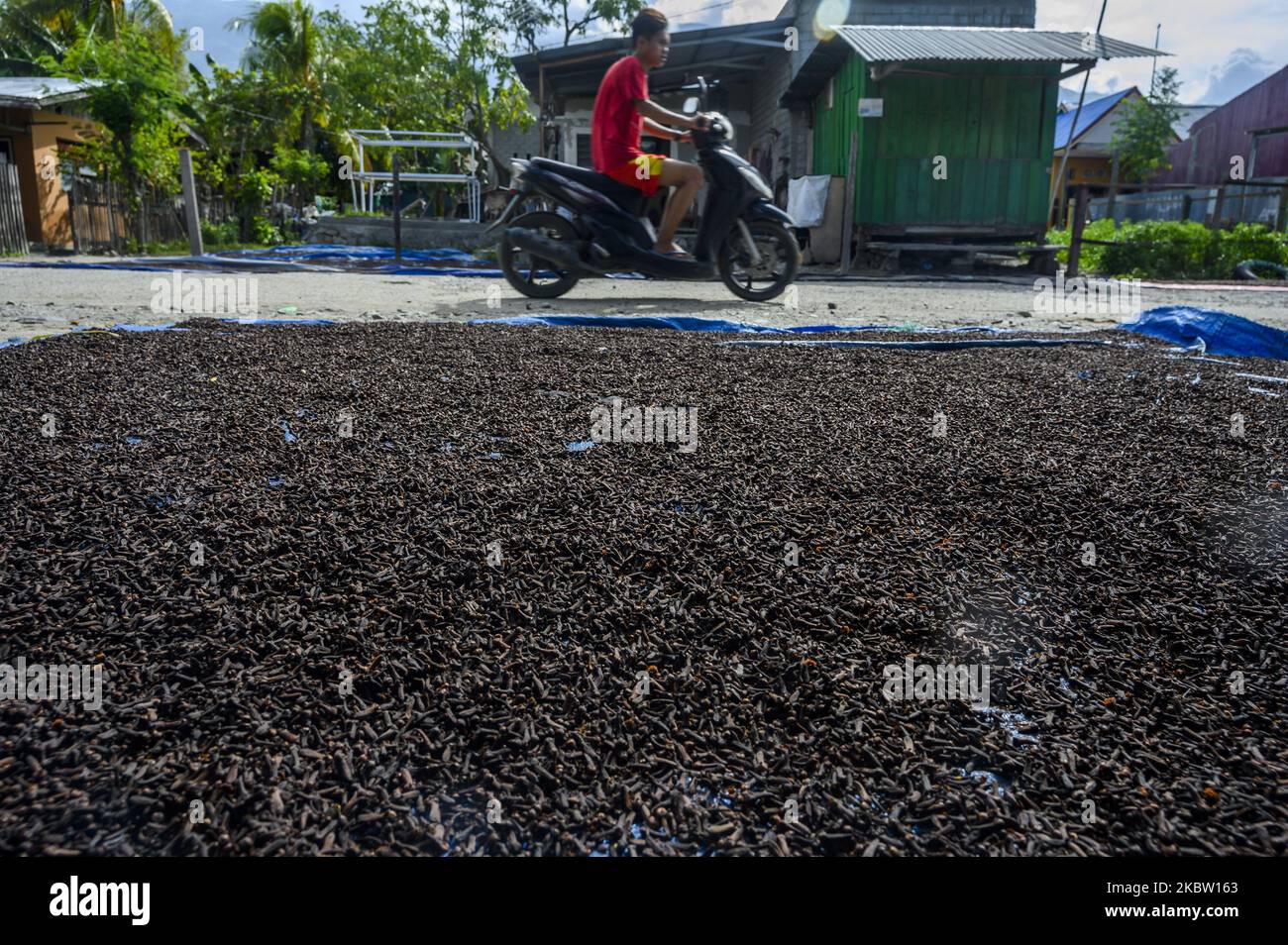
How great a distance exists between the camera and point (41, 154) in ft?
49.1

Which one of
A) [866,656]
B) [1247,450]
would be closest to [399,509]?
[866,656]

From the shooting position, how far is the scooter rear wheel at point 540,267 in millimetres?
6336

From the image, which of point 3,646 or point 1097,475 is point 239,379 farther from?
point 1097,475

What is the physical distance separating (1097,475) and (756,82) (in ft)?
51.9

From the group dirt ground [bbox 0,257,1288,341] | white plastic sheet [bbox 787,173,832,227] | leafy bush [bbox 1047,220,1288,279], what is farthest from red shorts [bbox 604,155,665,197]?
leafy bush [bbox 1047,220,1288,279]

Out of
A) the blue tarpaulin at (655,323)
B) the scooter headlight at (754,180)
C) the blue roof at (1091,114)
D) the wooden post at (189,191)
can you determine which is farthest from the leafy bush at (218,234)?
the blue roof at (1091,114)

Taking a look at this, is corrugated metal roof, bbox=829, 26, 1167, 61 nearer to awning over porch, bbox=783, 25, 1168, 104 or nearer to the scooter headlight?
awning over porch, bbox=783, 25, 1168, 104

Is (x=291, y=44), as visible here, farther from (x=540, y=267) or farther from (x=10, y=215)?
(x=540, y=267)

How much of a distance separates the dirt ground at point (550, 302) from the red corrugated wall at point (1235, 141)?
22.8 meters

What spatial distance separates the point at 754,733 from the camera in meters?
1.35

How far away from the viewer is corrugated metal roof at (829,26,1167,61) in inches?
405
